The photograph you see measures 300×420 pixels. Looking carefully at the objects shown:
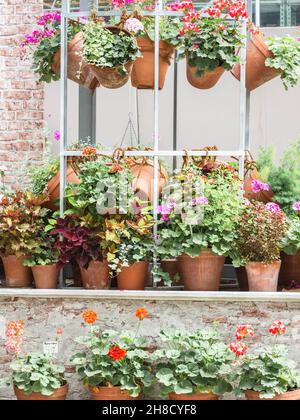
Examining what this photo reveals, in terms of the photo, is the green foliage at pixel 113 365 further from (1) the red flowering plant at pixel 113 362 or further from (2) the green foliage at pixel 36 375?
(2) the green foliage at pixel 36 375

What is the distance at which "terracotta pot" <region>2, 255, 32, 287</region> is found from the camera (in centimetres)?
539

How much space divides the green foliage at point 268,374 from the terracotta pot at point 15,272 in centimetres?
147

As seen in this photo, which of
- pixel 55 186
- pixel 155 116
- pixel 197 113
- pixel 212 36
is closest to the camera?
pixel 212 36

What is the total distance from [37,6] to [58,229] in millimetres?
2012

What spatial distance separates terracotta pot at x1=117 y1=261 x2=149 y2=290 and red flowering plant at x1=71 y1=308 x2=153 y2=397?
12.0 inches

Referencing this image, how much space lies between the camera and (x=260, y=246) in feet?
16.8

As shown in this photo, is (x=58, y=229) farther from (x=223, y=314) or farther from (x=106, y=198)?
(x=223, y=314)

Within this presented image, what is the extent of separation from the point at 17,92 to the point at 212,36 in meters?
1.80

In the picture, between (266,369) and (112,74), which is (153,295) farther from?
(112,74)

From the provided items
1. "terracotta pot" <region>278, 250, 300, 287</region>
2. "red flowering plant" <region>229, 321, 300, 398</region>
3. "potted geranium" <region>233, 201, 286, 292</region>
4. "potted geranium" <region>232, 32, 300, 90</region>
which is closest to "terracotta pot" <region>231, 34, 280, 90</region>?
"potted geranium" <region>232, 32, 300, 90</region>

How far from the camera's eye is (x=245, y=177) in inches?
223

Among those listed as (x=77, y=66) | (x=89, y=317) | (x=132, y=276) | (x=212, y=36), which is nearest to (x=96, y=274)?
(x=132, y=276)
